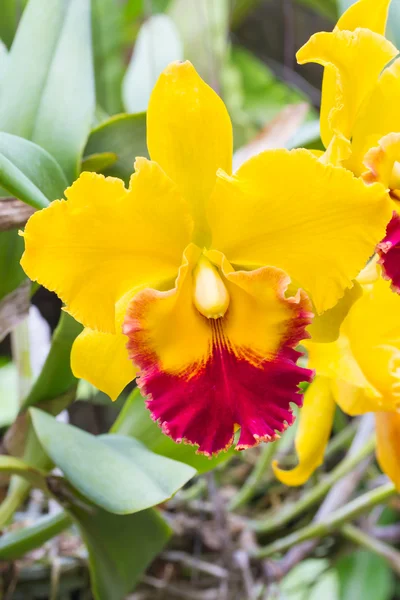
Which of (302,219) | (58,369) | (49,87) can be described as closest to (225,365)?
(302,219)

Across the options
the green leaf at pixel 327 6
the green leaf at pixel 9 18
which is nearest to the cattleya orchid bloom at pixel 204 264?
the green leaf at pixel 9 18

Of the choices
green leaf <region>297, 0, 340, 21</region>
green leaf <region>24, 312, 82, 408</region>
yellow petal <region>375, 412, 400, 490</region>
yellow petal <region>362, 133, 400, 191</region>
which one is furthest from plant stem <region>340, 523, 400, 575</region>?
green leaf <region>297, 0, 340, 21</region>

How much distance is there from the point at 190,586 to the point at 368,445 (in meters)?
0.36

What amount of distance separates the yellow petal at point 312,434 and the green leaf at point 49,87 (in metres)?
0.33

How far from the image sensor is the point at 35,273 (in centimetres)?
41

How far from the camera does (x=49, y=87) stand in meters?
0.59

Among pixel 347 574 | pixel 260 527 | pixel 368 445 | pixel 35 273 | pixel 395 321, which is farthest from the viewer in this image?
pixel 347 574

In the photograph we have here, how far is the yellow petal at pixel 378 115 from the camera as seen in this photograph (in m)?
0.50

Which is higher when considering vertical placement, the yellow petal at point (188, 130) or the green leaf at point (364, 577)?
the yellow petal at point (188, 130)

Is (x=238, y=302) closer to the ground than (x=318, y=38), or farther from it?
closer to the ground

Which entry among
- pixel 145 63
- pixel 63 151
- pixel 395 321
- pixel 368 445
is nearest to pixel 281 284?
pixel 395 321

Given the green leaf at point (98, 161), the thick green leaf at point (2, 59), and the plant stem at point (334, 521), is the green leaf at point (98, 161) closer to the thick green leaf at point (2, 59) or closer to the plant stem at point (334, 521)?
the thick green leaf at point (2, 59)

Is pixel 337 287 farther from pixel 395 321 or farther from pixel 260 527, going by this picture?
pixel 260 527

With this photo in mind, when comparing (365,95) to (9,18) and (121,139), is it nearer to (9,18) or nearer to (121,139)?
(121,139)
